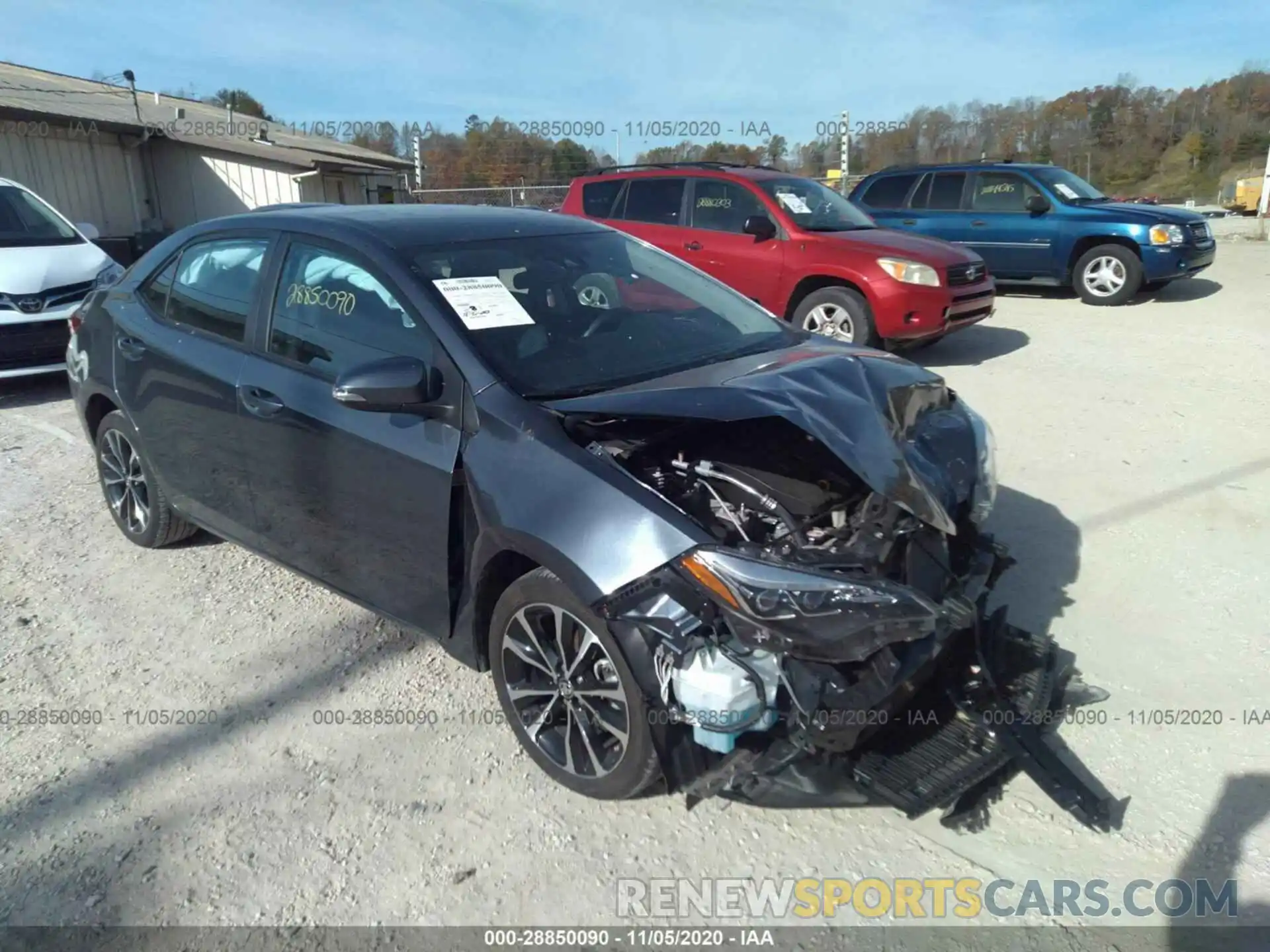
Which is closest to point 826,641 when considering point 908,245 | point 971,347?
point 908,245

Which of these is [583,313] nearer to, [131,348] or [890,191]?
[131,348]

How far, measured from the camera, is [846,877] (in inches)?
100

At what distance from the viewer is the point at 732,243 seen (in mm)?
8820

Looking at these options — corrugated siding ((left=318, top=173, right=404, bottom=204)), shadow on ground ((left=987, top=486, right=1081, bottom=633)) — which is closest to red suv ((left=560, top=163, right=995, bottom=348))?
shadow on ground ((left=987, top=486, right=1081, bottom=633))

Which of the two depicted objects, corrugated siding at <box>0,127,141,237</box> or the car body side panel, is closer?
the car body side panel

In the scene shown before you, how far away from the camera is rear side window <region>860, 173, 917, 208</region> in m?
12.7

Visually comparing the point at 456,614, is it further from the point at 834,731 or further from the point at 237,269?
the point at 237,269

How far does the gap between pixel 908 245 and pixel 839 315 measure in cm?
94

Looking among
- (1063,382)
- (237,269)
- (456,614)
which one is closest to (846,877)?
(456,614)

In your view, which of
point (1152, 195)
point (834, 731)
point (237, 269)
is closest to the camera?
point (834, 731)

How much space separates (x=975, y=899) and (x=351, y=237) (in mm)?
A: 2977

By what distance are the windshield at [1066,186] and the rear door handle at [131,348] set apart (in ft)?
36.3

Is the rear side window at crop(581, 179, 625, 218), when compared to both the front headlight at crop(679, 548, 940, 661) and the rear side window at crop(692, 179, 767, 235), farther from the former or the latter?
the front headlight at crop(679, 548, 940, 661)

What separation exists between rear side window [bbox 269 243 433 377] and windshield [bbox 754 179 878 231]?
598 cm
